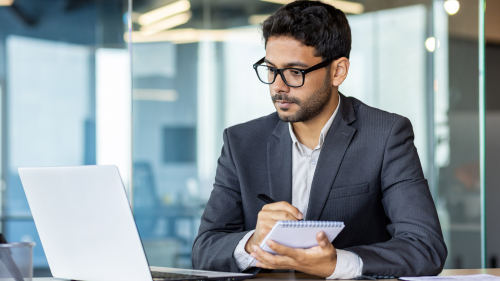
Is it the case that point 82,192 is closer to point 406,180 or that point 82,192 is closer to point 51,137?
point 406,180

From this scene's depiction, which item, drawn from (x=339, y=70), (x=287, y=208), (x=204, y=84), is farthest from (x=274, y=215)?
(x=204, y=84)

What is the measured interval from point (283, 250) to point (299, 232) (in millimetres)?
79

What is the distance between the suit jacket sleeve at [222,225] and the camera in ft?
4.95

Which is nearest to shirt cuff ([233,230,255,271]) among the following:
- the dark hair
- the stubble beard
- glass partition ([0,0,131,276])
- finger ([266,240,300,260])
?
finger ([266,240,300,260])

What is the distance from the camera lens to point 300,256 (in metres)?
1.25

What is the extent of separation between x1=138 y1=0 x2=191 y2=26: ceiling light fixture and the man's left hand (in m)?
3.36

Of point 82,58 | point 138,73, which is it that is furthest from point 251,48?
point 82,58

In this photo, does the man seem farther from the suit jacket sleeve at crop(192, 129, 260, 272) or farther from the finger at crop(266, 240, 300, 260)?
the finger at crop(266, 240, 300, 260)

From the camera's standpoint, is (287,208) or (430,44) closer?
(287,208)

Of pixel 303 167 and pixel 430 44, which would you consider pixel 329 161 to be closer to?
pixel 303 167

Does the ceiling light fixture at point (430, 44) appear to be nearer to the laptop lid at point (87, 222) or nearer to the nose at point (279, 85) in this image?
the nose at point (279, 85)

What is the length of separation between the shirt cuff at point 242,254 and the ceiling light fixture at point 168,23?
3127 mm

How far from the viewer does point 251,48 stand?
426cm

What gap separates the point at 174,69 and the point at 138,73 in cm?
29
